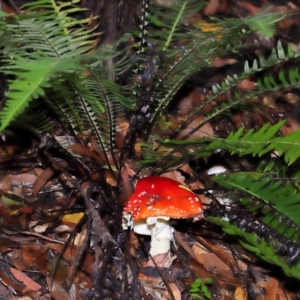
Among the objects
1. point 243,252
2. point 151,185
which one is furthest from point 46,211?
point 243,252

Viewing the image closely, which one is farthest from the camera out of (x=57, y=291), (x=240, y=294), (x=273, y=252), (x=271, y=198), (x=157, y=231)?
(x=240, y=294)

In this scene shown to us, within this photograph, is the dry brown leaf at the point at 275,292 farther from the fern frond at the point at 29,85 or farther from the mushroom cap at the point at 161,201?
the fern frond at the point at 29,85

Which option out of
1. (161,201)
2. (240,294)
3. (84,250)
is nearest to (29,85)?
(161,201)

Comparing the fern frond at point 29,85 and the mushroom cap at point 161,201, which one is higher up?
the fern frond at point 29,85

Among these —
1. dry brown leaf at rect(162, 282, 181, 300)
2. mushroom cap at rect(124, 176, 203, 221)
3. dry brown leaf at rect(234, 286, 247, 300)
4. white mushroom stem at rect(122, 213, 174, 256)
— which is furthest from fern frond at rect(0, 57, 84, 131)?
dry brown leaf at rect(234, 286, 247, 300)

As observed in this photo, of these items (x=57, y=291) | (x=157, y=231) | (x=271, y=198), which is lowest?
(x=57, y=291)

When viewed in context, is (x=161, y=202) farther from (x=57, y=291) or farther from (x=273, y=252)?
(x=57, y=291)

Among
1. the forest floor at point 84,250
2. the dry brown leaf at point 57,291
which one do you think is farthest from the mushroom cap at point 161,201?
the dry brown leaf at point 57,291
